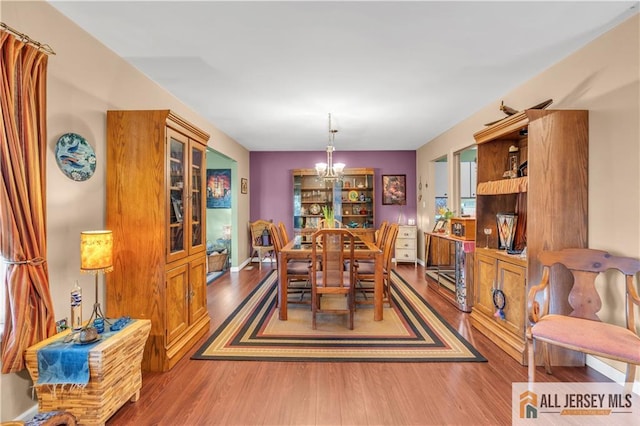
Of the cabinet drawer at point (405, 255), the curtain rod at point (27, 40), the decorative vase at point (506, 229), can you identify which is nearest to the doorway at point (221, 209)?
the cabinet drawer at point (405, 255)

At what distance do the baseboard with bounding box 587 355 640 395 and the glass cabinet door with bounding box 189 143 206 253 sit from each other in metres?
3.47

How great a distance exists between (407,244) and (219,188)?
414 cm

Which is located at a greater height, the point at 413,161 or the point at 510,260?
the point at 413,161

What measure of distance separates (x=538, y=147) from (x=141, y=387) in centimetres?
349

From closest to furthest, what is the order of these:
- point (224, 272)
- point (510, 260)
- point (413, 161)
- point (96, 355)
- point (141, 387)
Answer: point (96, 355) < point (141, 387) < point (510, 260) < point (224, 272) < point (413, 161)

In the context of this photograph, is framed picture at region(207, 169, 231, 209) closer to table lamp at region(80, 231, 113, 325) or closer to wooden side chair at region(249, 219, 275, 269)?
wooden side chair at region(249, 219, 275, 269)

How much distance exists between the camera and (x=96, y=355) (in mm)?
1593

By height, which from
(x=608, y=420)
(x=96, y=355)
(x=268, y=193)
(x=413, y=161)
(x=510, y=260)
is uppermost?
(x=413, y=161)

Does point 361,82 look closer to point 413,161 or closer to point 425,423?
point 425,423

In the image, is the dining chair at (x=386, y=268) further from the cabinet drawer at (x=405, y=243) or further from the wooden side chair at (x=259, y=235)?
the wooden side chair at (x=259, y=235)

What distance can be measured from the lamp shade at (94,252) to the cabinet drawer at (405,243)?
17.0 ft

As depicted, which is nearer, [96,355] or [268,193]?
[96,355]

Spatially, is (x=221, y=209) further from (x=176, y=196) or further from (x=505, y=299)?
(x=505, y=299)

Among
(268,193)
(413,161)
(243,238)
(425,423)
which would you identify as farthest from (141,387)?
(413,161)
